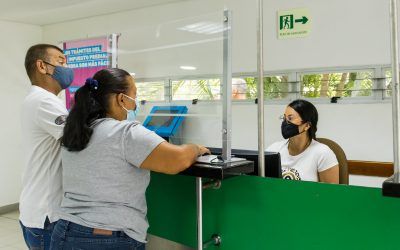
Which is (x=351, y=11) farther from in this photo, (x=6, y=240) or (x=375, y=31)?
(x=6, y=240)

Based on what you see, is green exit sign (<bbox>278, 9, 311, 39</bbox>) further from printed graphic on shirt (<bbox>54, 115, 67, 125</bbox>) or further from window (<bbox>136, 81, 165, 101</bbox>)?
printed graphic on shirt (<bbox>54, 115, 67, 125</bbox>)

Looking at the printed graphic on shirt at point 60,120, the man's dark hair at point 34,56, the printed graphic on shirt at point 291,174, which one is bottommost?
the printed graphic on shirt at point 291,174

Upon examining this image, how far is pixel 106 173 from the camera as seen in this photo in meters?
1.32

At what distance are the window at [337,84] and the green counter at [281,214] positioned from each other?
2.08 metres

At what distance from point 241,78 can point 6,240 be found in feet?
9.88

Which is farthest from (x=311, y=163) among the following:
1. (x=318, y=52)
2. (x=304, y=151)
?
(x=318, y=52)

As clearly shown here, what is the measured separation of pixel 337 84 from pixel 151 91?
1904 mm

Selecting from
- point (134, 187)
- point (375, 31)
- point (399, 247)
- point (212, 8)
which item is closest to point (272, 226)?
point (399, 247)

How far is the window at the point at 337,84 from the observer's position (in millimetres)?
3211

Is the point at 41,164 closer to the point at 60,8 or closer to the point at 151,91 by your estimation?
the point at 151,91

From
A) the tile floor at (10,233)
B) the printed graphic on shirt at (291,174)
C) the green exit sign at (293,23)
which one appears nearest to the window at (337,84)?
the green exit sign at (293,23)

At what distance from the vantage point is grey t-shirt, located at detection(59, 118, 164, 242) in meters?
1.30

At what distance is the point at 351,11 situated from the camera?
3.17 m

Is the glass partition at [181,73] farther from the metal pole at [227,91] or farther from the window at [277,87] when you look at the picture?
the window at [277,87]
